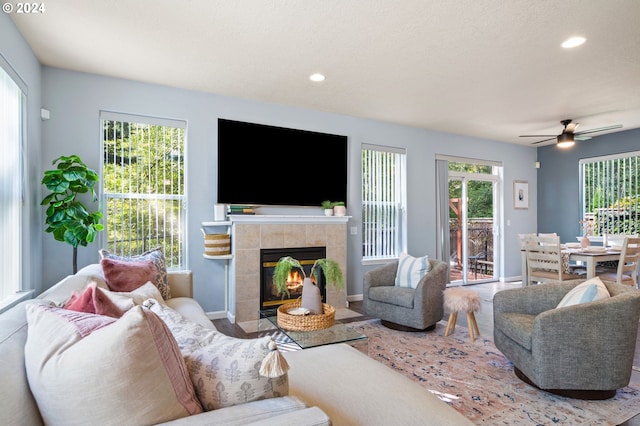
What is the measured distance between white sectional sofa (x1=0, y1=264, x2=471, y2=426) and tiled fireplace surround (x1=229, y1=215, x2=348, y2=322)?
2011 mm

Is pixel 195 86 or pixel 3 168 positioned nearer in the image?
pixel 3 168

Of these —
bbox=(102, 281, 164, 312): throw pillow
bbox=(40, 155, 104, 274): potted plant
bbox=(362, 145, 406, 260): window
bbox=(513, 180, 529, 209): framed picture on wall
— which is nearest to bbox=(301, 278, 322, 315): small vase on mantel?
bbox=(102, 281, 164, 312): throw pillow

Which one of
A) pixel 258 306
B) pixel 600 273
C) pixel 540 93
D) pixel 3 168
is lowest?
pixel 258 306

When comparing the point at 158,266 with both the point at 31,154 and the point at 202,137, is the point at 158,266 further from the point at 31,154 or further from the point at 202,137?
the point at 202,137

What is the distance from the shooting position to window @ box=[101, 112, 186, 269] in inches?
151

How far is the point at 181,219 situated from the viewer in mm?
4176

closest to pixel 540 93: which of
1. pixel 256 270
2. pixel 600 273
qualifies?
pixel 600 273

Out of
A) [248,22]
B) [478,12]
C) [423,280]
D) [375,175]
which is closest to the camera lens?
[478,12]

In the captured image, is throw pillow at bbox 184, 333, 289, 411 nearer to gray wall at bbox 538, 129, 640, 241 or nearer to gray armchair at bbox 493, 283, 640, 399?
gray armchair at bbox 493, 283, 640, 399

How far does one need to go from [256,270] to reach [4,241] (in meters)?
2.31

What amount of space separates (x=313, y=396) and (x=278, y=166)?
3591mm

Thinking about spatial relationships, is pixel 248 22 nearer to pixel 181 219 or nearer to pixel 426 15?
pixel 426 15

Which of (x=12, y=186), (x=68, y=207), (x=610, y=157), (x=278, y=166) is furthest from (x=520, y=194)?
(x=12, y=186)

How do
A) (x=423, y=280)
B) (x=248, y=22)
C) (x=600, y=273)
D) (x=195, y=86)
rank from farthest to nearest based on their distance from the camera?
(x=600, y=273), (x=195, y=86), (x=423, y=280), (x=248, y=22)
